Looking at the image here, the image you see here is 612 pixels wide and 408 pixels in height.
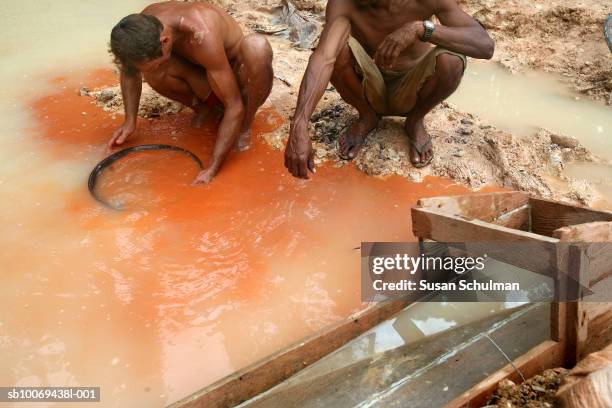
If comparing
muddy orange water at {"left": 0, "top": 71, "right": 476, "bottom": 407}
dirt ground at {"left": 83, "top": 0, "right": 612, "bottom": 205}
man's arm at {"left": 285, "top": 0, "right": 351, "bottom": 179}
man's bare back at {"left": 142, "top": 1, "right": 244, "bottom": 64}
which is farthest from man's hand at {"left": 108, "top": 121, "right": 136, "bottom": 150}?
man's arm at {"left": 285, "top": 0, "right": 351, "bottom": 179}

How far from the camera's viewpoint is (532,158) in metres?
3.40

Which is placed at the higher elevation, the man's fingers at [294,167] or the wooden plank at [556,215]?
the man's fingers at [294,167]

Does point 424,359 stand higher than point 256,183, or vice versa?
point 256,183

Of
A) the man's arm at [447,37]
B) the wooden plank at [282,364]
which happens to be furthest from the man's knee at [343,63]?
the wooden plank at [282,364]

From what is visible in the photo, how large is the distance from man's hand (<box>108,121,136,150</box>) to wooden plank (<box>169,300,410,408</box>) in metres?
2.27

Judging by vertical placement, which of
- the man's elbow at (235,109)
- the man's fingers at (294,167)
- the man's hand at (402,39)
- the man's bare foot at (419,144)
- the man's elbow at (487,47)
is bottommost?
the man's bare foot at (419,144)

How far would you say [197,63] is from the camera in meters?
3.46

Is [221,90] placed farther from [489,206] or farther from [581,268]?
[581,268]

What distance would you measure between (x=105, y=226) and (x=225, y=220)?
2.20 feet

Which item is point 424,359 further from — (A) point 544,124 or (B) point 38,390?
(A) point 544,124

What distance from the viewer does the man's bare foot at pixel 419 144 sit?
133 inches

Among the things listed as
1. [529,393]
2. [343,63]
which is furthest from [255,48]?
[529,393]

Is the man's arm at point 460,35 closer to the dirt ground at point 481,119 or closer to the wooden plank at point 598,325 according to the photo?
the dirt ground at point 481,119

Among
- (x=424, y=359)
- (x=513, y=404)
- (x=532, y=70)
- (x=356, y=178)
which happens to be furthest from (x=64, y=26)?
(x=513, y=404)
